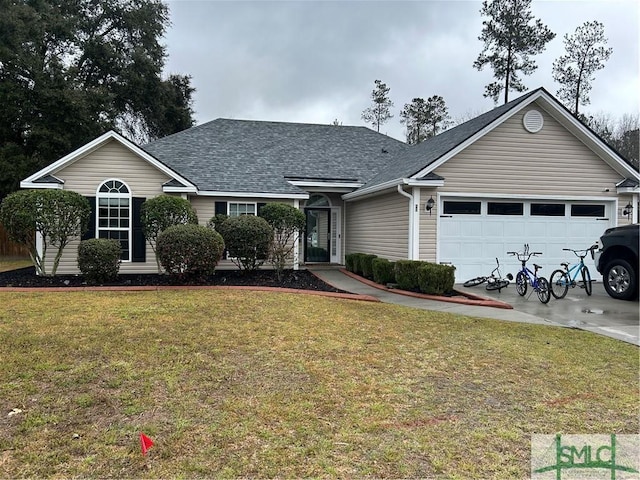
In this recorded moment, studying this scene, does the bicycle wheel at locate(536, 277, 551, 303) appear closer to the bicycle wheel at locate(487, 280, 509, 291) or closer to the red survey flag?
the bicycle wheel at locate(487, 280, 509, 291)

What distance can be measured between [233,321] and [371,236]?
8308 mm

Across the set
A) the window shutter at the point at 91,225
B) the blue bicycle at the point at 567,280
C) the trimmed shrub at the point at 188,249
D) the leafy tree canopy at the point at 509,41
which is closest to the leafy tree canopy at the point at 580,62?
the leafy tree canopy at the point at 509,41

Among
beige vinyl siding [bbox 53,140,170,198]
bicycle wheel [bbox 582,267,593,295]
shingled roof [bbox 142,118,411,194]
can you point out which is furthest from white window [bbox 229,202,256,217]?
bicycle wheel [bbox 582,267,593,295]

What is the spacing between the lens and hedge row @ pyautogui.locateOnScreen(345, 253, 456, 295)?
9.95 metres

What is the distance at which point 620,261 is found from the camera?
970cm

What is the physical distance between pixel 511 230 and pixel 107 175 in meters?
11.0

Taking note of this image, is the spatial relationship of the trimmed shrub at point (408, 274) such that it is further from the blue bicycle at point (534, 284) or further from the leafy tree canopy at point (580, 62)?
the leafy tree canopy at point (580, 62)

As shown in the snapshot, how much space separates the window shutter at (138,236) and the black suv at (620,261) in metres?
11.4

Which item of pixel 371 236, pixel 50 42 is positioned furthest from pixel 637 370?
pixel 50 42

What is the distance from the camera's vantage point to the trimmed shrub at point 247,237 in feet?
37.0

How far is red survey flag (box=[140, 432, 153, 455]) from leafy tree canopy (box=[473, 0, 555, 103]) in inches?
1060

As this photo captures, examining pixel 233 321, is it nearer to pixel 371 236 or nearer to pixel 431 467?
pixel 431 467

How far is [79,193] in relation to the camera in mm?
11750

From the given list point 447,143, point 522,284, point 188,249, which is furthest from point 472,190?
point 188,249
